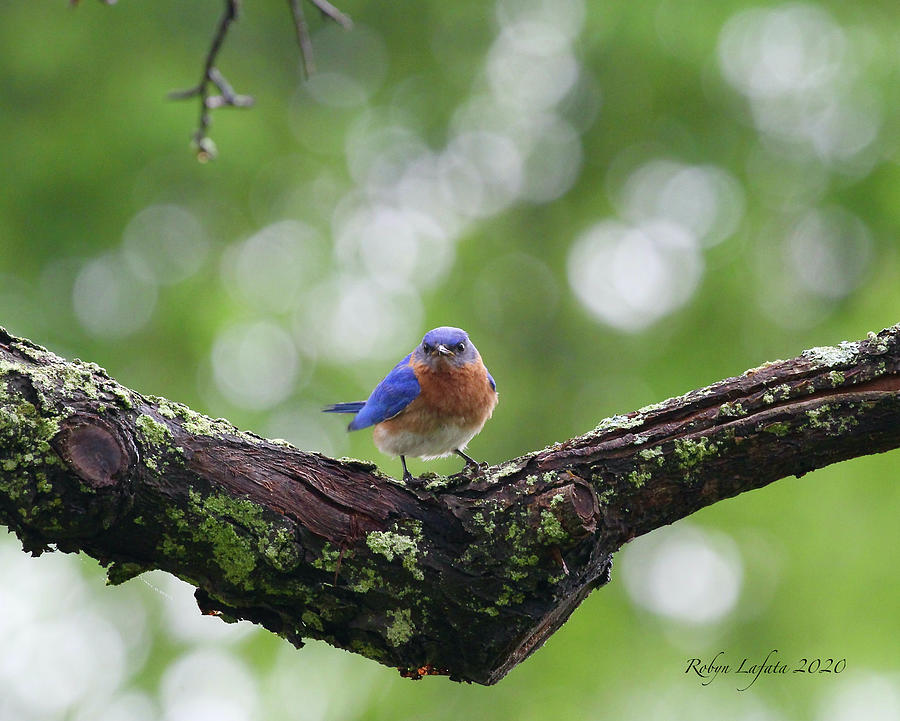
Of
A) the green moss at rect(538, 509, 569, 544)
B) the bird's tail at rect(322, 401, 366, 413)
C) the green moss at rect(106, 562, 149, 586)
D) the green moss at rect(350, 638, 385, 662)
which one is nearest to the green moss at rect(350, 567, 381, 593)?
the green moss at rect(350, 638, 385, 662)

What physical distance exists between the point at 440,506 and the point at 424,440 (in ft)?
6.94

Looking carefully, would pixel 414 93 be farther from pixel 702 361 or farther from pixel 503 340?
pixel 702 361

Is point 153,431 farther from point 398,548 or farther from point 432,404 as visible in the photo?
point 432,404

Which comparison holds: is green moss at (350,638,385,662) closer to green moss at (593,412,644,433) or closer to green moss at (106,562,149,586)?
green moss at (106,562,149,586)

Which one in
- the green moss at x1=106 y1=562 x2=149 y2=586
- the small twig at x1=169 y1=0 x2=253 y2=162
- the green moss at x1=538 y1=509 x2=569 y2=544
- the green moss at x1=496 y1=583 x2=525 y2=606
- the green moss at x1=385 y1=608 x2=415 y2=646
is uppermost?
the small twig at x1=169 y1=0 x2=253 y2=162

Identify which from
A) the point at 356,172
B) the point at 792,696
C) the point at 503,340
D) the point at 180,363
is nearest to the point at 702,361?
the point at 503,340

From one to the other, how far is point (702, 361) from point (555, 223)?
1.97 m

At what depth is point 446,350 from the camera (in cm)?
543

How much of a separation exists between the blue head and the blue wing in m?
0.15

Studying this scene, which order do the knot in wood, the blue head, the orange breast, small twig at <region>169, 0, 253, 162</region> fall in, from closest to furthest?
1. the knot in wood
2. small twig at <region>169, 0, 253, 162</region>
3. the orange breast
4. the blue head

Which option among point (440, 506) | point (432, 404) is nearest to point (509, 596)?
point (440, 506)

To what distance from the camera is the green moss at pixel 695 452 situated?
10.4 feet

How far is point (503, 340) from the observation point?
815 cm

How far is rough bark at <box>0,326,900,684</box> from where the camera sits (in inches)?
115
